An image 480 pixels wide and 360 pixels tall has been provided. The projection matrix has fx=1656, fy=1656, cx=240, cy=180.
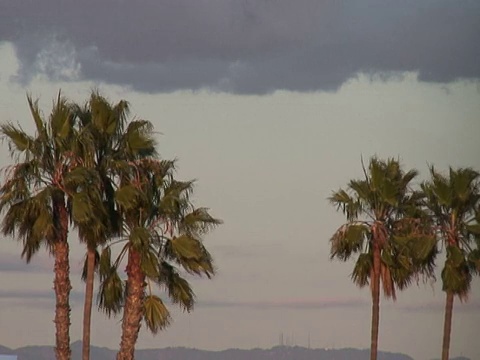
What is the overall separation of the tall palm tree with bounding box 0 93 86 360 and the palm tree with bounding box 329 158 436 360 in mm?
7161

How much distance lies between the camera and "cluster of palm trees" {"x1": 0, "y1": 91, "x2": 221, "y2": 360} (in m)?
30.6

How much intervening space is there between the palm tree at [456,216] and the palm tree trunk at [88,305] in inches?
322

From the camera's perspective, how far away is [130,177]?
3138 cm

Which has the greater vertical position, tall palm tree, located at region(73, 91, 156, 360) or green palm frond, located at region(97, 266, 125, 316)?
tall palm tree, located at region(73, 91, 156, 360)

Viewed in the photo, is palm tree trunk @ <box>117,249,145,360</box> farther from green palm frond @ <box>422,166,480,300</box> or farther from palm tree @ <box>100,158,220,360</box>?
green palm frond @ <box>422,166,480,300</box>

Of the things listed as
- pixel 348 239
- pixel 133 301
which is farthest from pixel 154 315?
pixel 348 239

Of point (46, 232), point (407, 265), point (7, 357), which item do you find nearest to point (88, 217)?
point (46, 232)

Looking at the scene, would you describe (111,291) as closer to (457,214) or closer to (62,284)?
(62,284)

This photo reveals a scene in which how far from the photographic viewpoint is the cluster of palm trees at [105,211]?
100ft

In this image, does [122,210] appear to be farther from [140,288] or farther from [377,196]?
[377,196]

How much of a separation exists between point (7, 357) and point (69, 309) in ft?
13.6

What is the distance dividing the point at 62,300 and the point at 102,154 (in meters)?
2.89

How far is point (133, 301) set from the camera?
3144 cm

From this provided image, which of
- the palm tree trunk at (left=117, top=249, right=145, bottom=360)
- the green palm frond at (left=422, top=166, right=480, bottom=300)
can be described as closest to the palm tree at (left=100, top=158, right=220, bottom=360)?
the palm tree trunk at (left=117, top=249, right=145, bottom=360)
